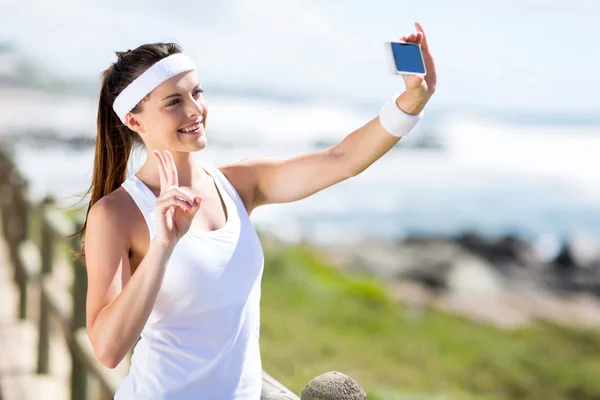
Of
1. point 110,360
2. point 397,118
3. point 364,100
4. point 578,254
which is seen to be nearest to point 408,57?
point 397,118

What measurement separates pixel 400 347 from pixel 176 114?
25.3 feet

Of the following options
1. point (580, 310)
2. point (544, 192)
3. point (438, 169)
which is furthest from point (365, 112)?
point (580, 310)

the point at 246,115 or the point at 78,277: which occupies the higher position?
the point at 78,277

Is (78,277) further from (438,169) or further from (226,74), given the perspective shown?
(226,74)

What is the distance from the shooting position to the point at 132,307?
1306mm

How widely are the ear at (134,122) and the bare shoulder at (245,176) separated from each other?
0.68ft

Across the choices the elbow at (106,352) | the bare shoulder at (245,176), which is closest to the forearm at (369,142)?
the bare shoulder at (245,176)

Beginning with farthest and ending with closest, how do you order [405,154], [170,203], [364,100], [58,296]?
[364,100]
[405,154]
[58,296]
[170,203]

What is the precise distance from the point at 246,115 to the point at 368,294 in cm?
1413

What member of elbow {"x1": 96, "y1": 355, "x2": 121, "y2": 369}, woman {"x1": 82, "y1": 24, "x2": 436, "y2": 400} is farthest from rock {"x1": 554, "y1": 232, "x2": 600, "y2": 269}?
elbow {"x1": 96, "y1": 355, "x2": 121, "y2": 369}

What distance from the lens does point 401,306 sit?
426 inches

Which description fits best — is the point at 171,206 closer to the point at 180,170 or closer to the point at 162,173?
the point at 162,173

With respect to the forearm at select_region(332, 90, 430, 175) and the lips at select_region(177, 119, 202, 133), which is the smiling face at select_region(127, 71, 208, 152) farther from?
the forearm at select_region(332, 90, 430, 175)

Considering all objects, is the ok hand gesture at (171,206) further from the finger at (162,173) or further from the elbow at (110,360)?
the elbow at (110,360)
